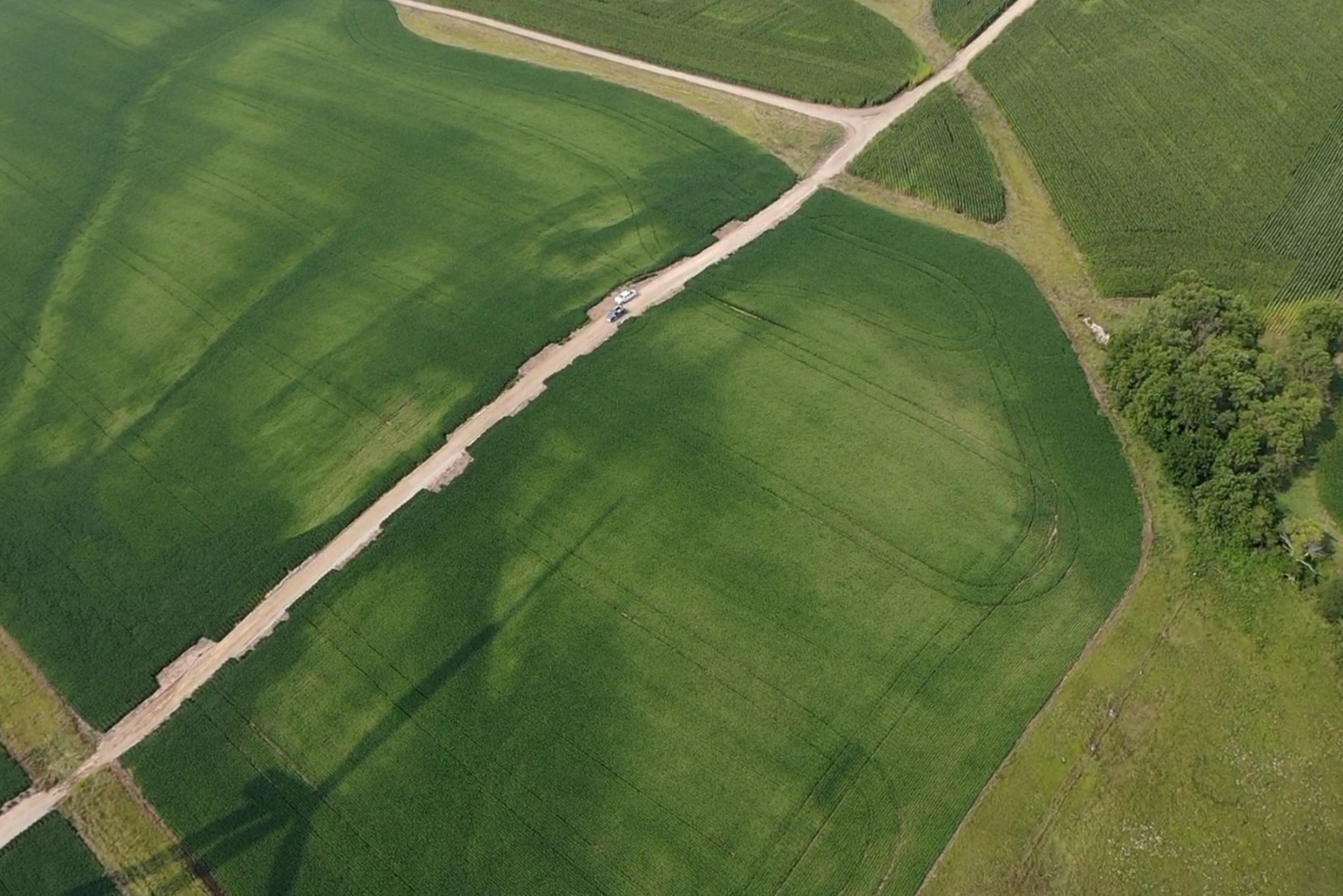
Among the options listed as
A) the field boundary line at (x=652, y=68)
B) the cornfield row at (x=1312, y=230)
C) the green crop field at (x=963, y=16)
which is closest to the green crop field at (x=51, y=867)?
the field boundary line at (x=652, y=68)

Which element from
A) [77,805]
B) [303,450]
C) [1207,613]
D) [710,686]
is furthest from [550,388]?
[1207,613]

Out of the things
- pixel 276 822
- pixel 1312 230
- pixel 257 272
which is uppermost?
pixel 1312 230

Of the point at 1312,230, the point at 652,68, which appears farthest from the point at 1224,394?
the point at 652,68

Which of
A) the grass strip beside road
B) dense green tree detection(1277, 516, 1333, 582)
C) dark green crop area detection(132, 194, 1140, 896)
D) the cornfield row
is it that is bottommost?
the grass strip beside road

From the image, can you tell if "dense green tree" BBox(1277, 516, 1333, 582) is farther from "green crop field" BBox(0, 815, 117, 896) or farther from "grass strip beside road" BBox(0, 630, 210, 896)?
"green crop field" BBox(0, 815, 117, 896)

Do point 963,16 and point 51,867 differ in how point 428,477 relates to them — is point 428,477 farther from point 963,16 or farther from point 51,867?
point 963,16

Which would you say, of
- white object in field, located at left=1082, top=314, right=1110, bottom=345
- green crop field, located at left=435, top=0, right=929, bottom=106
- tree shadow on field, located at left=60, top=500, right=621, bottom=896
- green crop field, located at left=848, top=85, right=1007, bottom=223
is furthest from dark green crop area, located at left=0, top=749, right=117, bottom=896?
green crop field, located at left=435, top=0, right=929, bottom=106
